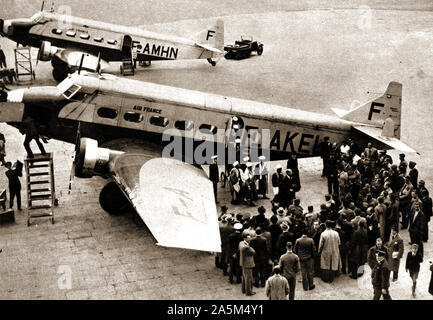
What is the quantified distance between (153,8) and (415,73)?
Result: 22.5 metres

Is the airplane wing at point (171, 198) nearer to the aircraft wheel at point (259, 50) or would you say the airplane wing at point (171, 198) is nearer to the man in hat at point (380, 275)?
the man in hat at point (380, 275)

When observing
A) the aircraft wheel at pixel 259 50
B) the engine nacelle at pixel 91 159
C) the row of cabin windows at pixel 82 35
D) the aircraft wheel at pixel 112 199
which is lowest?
the aircraft wheel at pixel 112 199

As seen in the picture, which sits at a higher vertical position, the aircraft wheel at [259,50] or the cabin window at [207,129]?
the aircraft wheel at [259,50]

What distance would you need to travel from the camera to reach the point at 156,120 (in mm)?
22328

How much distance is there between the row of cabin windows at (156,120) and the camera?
72.1 ft

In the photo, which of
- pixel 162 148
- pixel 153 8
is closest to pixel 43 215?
pixel 162 148

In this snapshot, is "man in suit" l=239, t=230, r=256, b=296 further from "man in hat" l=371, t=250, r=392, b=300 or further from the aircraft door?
the aircraft door

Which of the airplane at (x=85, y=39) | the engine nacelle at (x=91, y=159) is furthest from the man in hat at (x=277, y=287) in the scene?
the airplane at (x=85, y=39)

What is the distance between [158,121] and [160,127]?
0.23m

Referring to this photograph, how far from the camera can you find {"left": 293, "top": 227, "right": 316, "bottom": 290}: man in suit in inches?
648

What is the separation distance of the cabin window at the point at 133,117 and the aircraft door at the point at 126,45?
1426 centimetres

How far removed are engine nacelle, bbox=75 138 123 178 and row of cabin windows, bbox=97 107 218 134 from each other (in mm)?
2177

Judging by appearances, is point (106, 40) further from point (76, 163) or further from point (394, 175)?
point (394, 175)
